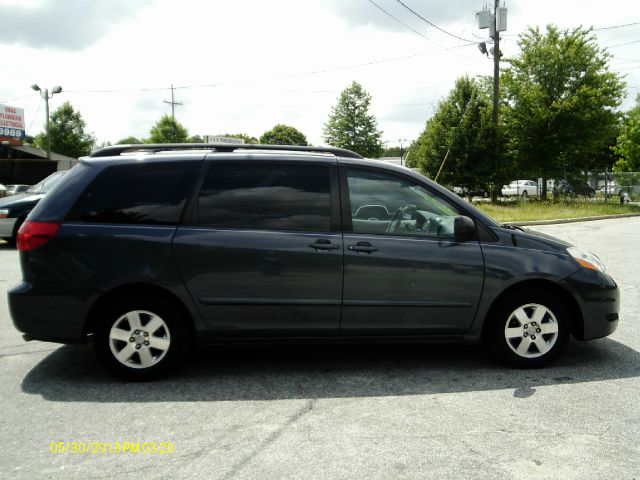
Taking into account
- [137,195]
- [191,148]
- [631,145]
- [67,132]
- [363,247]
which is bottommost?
[363,247]

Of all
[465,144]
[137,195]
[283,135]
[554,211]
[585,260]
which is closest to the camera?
[137,195]

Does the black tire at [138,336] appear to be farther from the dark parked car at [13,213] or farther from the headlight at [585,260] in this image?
the dark parked car at [13,213]

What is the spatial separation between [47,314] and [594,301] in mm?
4129

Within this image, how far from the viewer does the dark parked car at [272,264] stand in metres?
4.11

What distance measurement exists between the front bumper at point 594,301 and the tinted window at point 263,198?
201cm

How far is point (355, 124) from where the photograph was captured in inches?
2235

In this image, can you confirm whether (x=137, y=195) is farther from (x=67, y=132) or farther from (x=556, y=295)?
(x=67, y=132)

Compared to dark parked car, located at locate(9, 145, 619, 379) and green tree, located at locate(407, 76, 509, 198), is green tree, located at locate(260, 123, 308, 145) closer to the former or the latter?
green tree, located at locate(407, 76, 509, 198)

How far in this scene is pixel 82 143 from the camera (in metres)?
51.4

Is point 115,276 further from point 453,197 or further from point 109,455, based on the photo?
point 453,197

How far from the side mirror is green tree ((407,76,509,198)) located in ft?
76.4

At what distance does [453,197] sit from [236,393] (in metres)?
2.20

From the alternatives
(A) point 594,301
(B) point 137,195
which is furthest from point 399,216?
(B) point 137,195

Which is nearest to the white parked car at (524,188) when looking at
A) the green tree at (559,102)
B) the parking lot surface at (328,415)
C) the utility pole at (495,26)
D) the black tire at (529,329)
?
the green tree at (559,102)
